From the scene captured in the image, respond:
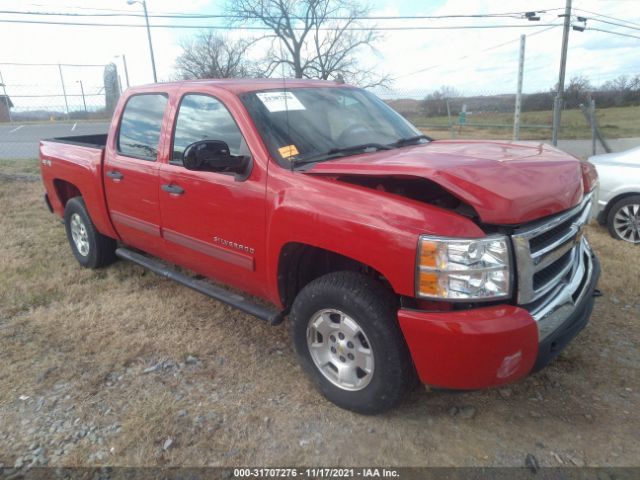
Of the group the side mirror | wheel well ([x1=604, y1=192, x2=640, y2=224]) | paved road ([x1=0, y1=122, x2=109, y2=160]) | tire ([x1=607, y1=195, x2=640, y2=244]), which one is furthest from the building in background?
tire ([x1=607, y1=195, x2=640, y2=244])

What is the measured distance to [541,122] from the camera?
19703mm

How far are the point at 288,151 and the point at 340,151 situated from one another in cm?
36

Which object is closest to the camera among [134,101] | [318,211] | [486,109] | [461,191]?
[461,191]

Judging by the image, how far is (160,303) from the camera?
428cm

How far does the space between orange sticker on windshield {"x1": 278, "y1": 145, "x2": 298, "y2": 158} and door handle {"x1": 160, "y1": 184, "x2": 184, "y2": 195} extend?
0.90 metres

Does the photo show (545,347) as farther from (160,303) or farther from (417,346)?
(160,303)

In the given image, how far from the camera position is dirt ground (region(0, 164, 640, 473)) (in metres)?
2.54

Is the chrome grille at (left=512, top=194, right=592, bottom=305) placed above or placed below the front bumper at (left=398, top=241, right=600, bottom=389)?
above

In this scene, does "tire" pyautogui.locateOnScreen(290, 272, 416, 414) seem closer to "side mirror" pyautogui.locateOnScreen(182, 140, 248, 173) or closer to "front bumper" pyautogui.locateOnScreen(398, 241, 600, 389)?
"front bumper" pyautogui.locateOnScreen(398, 241, 600, 389)

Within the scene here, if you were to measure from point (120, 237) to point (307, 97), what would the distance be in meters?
2.26

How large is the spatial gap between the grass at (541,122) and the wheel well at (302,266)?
1370 centimetres

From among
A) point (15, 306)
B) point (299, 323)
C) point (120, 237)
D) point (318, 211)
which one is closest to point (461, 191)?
point (318, 211)

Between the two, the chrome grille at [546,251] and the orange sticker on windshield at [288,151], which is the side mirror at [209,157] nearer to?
the orange sticker on windshield at [288,151]

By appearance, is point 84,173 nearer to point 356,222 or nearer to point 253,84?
point 253,84
